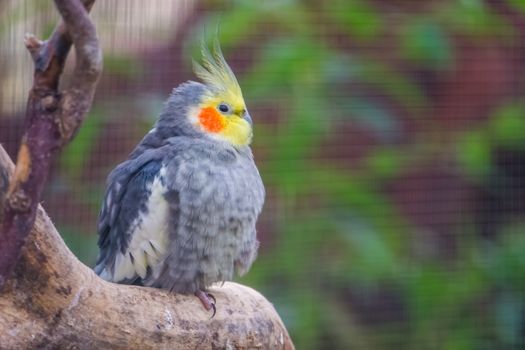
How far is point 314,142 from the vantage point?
2.13 m

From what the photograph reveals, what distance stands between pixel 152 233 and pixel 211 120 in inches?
7.7

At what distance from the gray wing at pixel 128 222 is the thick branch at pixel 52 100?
1.52 ft

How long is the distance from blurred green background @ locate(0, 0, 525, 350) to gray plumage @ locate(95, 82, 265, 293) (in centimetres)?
58

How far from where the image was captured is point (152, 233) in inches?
51.4

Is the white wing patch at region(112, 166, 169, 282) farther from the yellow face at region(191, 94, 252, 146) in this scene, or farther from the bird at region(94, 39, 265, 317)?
the yellow face at region(191, 94, 252, 146)

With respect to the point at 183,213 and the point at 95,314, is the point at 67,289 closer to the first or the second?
the point at 95,314

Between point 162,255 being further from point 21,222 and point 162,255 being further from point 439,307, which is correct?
point 439,307

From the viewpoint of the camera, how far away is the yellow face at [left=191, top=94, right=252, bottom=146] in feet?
Answer: 4.54

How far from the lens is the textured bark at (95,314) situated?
3.29ft

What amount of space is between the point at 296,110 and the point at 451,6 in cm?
51

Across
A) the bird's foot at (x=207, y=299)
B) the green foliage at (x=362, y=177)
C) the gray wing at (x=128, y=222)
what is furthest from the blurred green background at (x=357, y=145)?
the bird's foot at (x=207, y=299)

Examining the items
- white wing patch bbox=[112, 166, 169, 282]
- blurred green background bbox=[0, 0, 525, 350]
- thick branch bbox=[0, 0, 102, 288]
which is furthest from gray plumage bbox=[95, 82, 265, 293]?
blurred green background bbox=[0, 0, 525, 350]

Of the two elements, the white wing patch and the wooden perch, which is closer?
the wooden perch

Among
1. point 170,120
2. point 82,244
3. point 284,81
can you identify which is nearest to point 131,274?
point 170,120
